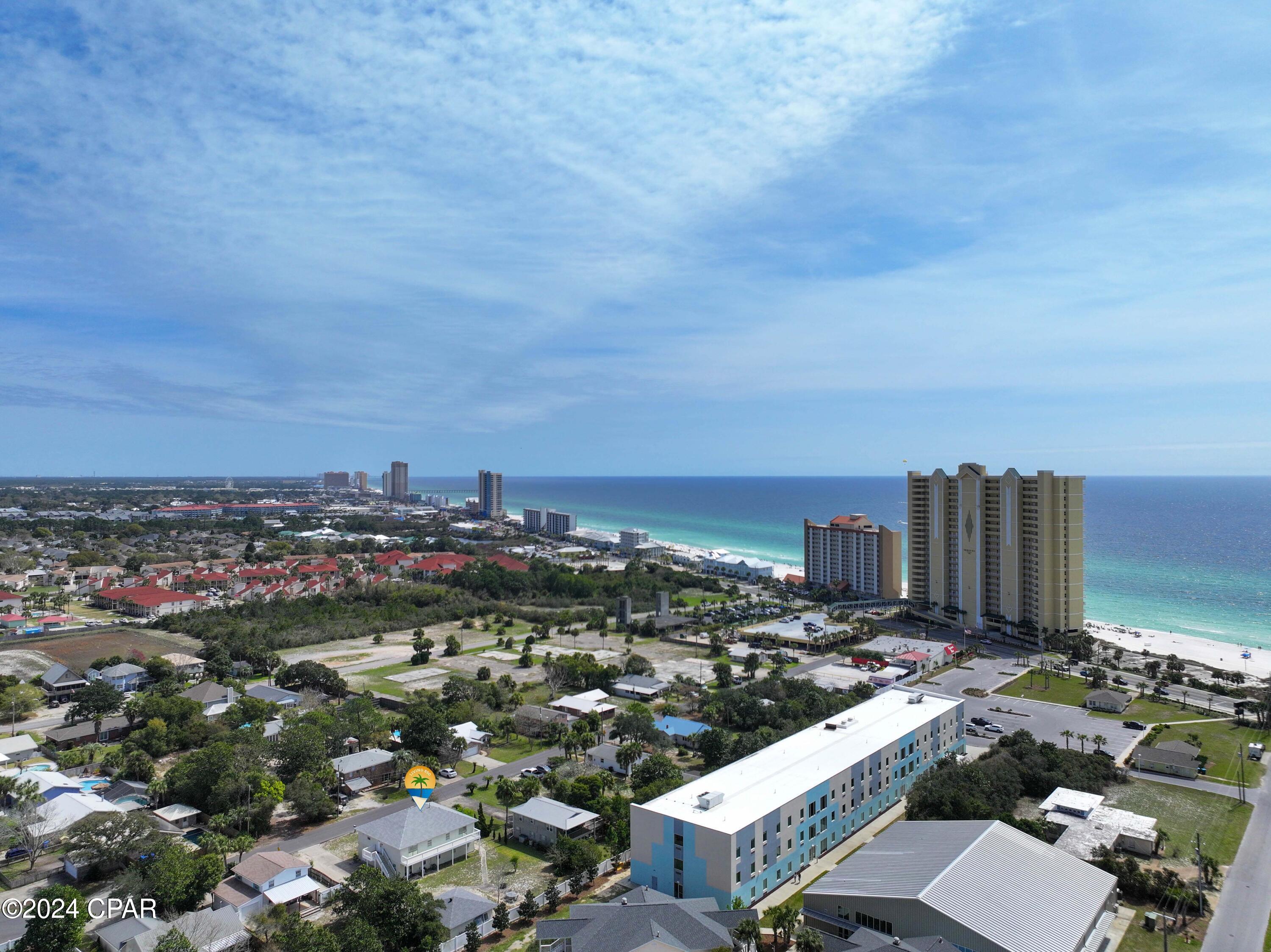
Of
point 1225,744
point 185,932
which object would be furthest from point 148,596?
point 1225,744

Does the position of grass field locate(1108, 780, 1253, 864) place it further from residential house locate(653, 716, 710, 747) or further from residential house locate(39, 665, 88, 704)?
residential house locate(39, 665, 88, 704)

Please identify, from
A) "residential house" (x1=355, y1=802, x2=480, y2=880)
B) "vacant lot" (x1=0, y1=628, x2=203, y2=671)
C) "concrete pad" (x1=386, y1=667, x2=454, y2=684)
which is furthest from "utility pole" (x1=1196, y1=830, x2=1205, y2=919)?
"vacant lot" (x1=0, y1=628, x2=203, y2=671)

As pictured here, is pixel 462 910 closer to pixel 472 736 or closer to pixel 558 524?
pixel 472 736

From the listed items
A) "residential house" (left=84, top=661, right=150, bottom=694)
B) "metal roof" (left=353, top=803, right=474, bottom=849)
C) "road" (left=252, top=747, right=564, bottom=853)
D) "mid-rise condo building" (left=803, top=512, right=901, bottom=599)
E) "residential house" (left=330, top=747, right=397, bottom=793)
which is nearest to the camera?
"metal roof" (left=353, top=803, right=474, bottom=849)

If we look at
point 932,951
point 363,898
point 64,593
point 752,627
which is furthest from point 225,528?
point 932,951

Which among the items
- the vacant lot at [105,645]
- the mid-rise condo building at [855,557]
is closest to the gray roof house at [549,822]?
the vacant lot at [105,645]

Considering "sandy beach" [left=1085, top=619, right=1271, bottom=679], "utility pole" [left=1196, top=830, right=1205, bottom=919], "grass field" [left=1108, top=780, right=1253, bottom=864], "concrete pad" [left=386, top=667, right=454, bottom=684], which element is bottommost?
"concrete pad" [left=386, top=667, right=454, bottom=684]
